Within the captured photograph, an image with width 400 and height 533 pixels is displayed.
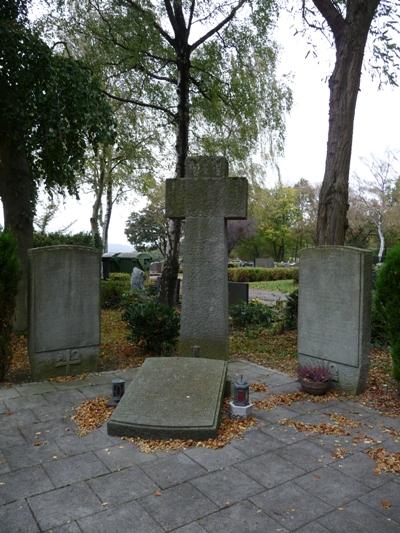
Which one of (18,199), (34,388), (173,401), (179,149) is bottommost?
(34,388)

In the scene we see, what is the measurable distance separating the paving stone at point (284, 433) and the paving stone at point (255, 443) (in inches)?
2.5

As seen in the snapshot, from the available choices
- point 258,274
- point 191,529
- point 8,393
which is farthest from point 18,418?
point 258,274

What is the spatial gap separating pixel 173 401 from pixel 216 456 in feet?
2.52

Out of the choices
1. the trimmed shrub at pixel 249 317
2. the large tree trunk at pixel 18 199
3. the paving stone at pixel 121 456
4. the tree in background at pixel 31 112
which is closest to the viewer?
the paving stone at pixel 121 456

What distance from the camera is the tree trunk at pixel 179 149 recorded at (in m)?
10.0

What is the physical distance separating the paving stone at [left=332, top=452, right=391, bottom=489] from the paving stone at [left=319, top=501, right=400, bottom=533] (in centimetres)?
35

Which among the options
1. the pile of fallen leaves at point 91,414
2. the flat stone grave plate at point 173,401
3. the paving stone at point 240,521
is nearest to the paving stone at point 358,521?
the paving stone at point 240,521

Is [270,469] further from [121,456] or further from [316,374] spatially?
[316,374]

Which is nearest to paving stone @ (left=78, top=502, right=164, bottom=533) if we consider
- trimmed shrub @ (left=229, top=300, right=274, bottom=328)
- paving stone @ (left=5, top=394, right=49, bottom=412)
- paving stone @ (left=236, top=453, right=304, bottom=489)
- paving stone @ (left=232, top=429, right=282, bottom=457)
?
paving stone @ (left=236, top=453, right=304, bottom=489)

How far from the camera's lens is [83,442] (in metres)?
3.60

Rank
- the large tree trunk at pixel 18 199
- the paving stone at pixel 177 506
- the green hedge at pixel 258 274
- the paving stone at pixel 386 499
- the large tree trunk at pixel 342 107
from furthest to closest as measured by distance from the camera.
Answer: the green hedge at pixel 258 274, the large tree trunk at pixel 18 199, the large tree trunk at pixel 342 107, the paving stone at pixel 386 499, the paving stone at pixel 177 506

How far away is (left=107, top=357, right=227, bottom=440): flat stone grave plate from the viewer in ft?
11.9

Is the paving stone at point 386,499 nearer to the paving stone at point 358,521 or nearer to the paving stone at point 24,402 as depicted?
the paving stone at point 358,521

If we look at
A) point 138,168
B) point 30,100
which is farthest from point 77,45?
point 138,168
